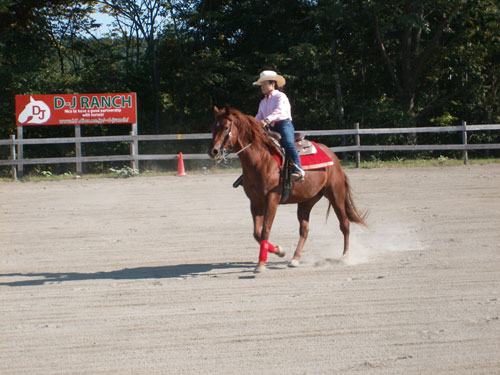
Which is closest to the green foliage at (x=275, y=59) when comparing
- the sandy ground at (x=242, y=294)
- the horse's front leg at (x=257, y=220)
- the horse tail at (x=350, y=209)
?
the sandy ground at (x=242, y=294)

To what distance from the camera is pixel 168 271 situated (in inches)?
335

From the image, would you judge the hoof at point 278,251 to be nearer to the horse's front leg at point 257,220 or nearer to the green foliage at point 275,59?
the horse's front leg at point 257,220

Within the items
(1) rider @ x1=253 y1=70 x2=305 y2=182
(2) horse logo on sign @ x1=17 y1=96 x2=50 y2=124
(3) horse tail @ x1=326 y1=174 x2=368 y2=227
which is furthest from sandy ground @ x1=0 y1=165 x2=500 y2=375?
(2) horse logo on sign @ x1=17 y1=96 x2=50 y2=124

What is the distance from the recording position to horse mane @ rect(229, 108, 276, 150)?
8.37 meters

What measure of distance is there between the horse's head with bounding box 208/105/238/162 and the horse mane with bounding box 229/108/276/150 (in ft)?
0.28

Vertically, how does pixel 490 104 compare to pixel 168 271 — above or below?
above

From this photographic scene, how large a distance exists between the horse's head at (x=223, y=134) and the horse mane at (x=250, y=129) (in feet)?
0.28

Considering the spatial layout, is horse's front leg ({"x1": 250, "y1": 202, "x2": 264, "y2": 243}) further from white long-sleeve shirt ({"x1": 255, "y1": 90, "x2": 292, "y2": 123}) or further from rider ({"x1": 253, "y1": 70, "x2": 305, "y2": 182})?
white long-sleeve shirt ({"x1": 255, "y1": 90, "x2": 292, "y2": 123})

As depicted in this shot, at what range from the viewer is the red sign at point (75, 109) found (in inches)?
971

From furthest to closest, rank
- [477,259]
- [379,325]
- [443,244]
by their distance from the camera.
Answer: [443,244] < [477,259] < [379,325]

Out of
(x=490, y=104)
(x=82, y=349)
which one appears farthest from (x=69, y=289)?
(x=490, y=104)

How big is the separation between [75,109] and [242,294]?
19.3m

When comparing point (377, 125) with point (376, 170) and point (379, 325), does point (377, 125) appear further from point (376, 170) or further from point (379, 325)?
point (379, 325)

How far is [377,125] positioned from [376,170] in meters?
7.20
